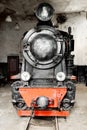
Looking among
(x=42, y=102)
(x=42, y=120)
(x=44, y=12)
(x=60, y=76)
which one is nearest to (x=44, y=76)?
(x=60, y=76)

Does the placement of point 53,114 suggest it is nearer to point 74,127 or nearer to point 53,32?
point 74,127

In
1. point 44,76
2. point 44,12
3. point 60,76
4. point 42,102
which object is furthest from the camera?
point 44,76

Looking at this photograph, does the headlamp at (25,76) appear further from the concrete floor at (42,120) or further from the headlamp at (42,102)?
the concrete floor at (42,120)

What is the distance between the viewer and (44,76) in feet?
20.2

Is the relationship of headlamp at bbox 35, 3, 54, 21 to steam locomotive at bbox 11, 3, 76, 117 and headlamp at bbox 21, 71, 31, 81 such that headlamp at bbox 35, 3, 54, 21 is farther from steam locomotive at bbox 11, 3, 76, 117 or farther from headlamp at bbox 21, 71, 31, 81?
headlamp at bbox 21, 71, 31, 81

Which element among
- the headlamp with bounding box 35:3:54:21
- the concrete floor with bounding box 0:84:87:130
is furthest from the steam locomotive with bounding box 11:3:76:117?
the concrete floor with bounding box 0:84:87:130

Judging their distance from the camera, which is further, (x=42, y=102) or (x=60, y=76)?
(x=60, y=76)

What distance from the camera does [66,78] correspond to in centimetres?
599

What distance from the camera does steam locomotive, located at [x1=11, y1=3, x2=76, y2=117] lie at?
576 centimetres

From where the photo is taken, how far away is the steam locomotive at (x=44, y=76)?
5762 millimetres

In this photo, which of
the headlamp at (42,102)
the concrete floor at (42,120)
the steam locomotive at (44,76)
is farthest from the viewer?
the steam locomotive at (44,76)

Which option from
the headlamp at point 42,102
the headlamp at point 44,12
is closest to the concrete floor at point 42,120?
the headlamp at point 42,102

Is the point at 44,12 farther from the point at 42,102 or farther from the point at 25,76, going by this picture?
the point at 42,102

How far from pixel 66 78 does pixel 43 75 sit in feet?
1.66
